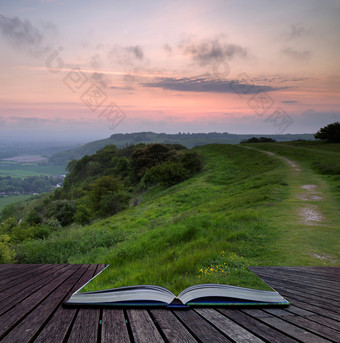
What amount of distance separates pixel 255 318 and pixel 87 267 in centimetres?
339

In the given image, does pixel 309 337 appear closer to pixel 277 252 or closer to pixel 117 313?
pixel 117 313

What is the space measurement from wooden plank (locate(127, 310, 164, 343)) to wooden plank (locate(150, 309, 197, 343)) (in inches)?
2.6

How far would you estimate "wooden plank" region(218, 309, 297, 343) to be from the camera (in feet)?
6.15

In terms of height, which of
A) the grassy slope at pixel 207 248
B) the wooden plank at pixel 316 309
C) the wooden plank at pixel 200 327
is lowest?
the grassy slope at pixel 207 248

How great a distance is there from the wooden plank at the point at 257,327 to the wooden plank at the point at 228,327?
0.20 ft

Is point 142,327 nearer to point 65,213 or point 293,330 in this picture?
point 293,330

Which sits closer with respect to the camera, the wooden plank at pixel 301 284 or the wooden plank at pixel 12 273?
the wooden plank at pixel 301 284

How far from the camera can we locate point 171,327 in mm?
2020

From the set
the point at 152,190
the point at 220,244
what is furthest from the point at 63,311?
the point at 152,190

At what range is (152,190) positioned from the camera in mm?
32094

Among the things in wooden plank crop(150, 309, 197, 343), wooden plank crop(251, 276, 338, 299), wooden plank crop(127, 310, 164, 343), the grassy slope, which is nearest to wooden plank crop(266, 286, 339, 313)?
wooden plank crop(251, 276, 338, 299)

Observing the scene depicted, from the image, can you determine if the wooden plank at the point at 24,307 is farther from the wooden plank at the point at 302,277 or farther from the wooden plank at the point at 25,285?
the wooden plank at the point at 302,277

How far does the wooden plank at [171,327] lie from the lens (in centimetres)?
185

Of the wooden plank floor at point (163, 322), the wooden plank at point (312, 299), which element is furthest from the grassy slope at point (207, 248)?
the wooden plank floor at point (163, 322)
